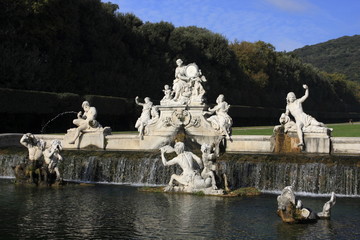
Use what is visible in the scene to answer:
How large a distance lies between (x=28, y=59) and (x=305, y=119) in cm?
2012

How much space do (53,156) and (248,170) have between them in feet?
17.6

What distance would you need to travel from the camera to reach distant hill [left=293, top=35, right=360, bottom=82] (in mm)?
148750

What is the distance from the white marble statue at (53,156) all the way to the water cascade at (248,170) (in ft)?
7.74

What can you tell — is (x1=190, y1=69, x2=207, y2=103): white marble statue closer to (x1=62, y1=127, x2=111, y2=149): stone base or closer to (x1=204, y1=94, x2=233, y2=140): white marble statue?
(x1=204, y1=94, x2=233, y2=140): white marble statue

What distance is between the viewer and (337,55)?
165 metres

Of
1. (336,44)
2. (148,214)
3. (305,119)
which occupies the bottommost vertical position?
(148,214)

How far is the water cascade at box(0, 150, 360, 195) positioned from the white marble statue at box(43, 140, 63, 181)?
2360 millimetres

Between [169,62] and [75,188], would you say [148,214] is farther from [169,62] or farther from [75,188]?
[169,62]

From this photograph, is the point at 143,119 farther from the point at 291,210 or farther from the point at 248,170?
the point at 291,210

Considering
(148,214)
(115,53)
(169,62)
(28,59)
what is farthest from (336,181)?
(169,62)

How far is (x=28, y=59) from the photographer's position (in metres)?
34.2

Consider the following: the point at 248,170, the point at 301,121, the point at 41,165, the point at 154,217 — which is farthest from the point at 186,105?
the point at 154,217

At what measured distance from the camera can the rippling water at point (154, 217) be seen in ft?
29.9

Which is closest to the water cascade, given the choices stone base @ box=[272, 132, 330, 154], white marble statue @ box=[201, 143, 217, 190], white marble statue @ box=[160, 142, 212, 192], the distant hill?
white marble statue @ box=[201, 143, 217, 190]
